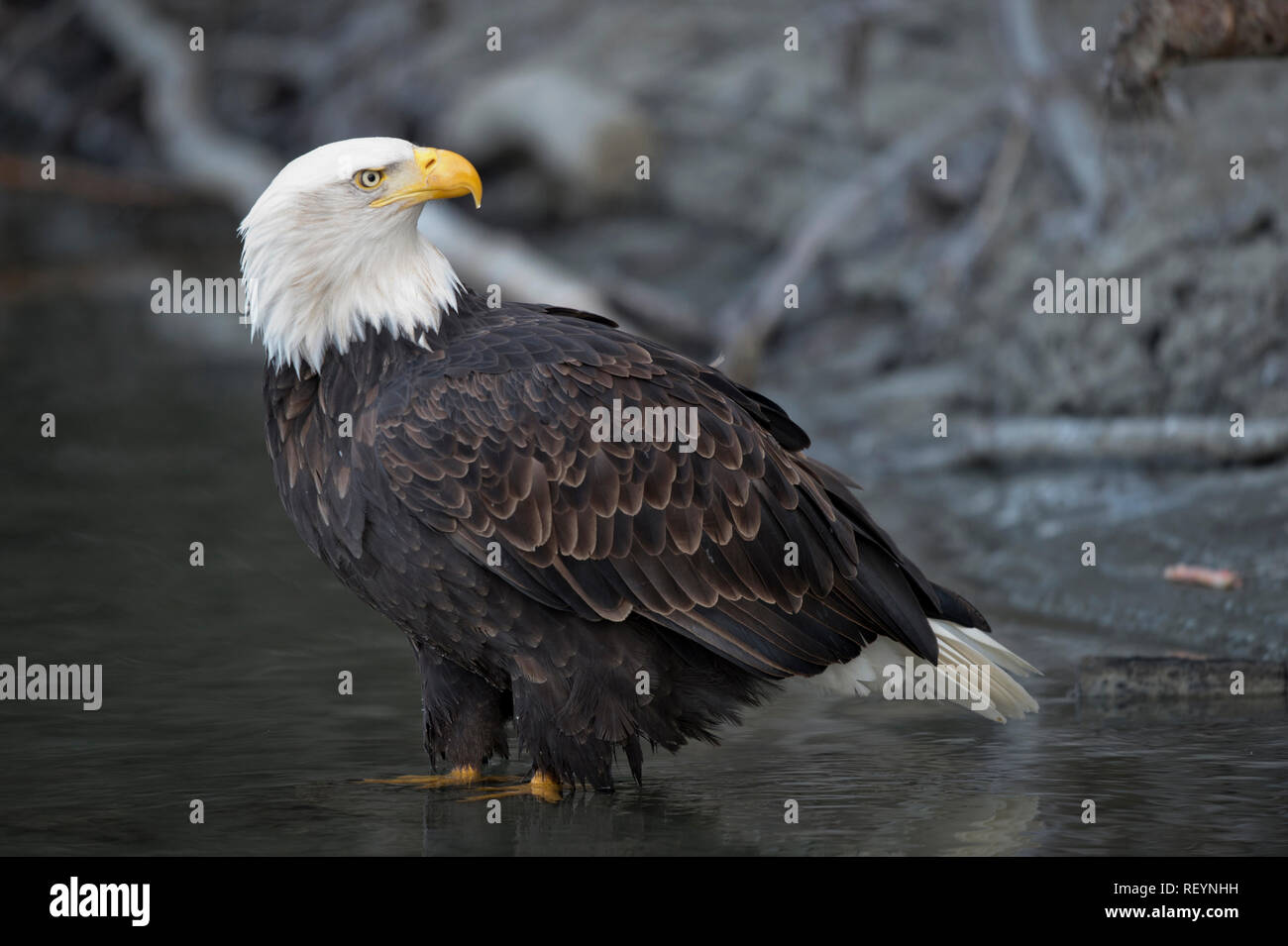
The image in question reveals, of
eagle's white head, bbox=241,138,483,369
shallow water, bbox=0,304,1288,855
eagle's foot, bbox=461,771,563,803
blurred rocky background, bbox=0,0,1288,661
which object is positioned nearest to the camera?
shallow water, bbox=0,304,1288,855

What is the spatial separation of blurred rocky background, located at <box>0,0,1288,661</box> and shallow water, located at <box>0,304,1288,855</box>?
1.02m

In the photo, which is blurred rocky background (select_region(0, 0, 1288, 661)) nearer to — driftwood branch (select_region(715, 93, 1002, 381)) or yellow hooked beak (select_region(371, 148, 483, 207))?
driftwood branch (select_region(715, 93, 1002, 381))

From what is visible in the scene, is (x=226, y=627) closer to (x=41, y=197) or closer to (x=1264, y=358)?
(x=1264, y=358)

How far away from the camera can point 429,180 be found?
4906mm

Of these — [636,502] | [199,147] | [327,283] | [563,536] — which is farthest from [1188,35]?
[199,147]

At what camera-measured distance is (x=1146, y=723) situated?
214 inches

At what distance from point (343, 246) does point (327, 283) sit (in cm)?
11

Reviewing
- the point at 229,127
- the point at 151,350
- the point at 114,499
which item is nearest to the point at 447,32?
the point at 229,127

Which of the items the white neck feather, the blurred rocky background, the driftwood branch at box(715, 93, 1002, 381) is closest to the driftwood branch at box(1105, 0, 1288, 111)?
the blurred rocky background

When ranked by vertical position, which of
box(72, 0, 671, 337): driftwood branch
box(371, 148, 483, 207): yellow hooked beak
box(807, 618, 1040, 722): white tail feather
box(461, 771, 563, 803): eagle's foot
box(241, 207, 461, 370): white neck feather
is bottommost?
box(461, 771, 563, 803): eagle's foot

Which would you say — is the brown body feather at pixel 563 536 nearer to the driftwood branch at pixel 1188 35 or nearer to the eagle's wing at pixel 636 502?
the eagle's wing at pixel 636 502

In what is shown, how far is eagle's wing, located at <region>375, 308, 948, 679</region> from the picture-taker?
472cm

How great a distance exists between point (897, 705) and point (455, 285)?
2050mm

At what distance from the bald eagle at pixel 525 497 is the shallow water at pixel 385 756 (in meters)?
0.32
